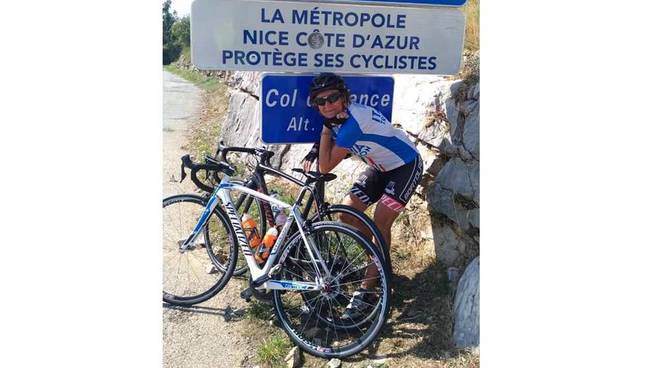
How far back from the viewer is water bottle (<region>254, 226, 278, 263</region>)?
3914mm

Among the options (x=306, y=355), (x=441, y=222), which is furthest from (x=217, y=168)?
(x=441, y=222)

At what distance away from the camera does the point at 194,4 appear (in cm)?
366

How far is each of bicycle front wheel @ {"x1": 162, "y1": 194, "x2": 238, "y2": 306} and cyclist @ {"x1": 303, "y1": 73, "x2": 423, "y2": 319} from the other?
2.82 feet

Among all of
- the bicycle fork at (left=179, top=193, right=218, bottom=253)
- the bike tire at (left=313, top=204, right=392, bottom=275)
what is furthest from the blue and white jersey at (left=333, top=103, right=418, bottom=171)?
the bicycle fork at (left=179, top=193, right=218, bottom=253)

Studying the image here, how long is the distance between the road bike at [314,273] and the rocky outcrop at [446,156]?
0.84 meters

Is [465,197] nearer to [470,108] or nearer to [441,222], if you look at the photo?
[441,222]

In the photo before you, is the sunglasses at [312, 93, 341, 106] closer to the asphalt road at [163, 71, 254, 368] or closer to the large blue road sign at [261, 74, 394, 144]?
the large blue road sign at [261, 74, 394, 144]

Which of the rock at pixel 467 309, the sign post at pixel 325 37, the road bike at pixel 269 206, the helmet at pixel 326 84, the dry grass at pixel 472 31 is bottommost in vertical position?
the rock at pixel 467 309

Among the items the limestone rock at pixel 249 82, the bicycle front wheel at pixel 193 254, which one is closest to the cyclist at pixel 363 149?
the bicycle front wheel at pixel 193 254

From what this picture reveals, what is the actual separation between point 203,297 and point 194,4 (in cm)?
201

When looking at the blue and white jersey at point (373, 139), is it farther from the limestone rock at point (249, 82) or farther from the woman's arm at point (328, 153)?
the limestone rock at point (249, 82)

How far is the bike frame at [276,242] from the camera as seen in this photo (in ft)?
12.0

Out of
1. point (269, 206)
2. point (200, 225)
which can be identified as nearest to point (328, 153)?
point (269, 206)

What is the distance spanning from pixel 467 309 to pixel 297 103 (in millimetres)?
1777
